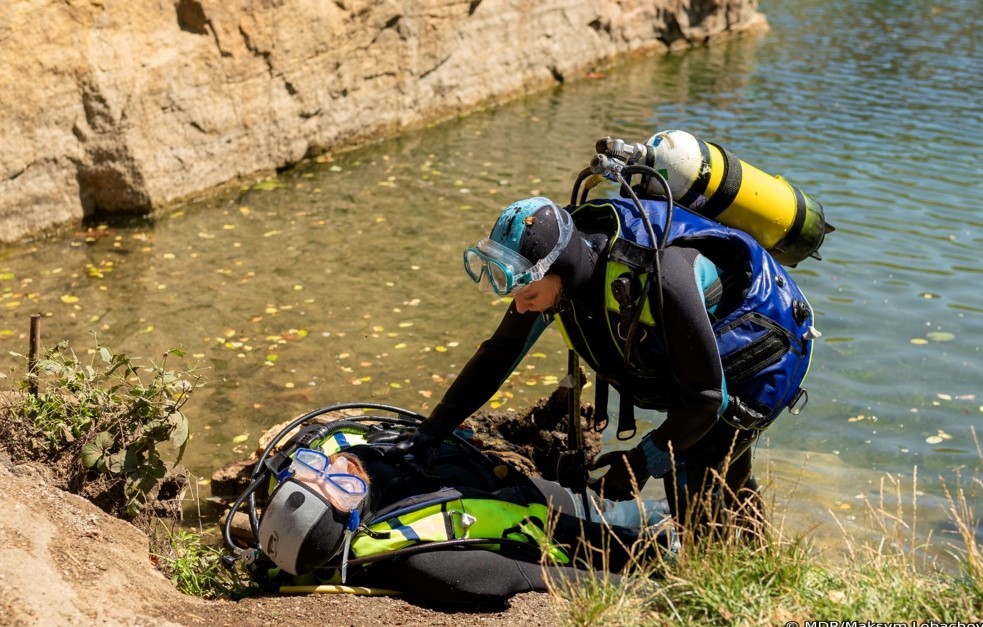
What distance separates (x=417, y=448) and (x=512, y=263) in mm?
1161

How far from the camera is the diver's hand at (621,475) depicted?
3.71 m

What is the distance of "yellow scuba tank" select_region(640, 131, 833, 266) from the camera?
3.87 meters

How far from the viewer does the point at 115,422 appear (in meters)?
4.19

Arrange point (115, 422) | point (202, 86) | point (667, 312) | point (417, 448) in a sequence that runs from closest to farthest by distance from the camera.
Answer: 1. point (667, 312)
2. point (115, 422)
3. point (417, 448)
4. point (202, 86)

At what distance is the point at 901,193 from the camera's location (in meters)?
10.1

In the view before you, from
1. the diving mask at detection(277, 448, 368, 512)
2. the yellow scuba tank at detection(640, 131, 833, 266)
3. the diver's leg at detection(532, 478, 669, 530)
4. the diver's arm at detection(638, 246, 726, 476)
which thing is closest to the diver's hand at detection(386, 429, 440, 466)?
the diving mask at detection(277, 448, 368, 512)

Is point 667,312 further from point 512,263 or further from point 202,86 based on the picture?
point 202,86

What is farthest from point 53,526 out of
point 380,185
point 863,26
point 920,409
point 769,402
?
point 863,26

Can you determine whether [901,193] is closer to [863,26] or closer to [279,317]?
[279,317]

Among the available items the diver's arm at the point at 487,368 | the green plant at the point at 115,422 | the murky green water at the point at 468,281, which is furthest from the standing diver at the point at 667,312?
the murky green water at the point at 468,281

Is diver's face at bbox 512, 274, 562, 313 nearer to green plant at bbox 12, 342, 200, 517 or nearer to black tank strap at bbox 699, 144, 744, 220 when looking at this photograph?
black tank strap at bbox 699, 144, 744, 220

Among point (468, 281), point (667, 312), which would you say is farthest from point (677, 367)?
point (468, 281)

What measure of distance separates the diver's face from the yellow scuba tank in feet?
2.05

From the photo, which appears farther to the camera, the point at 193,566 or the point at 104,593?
the point at 193,566
